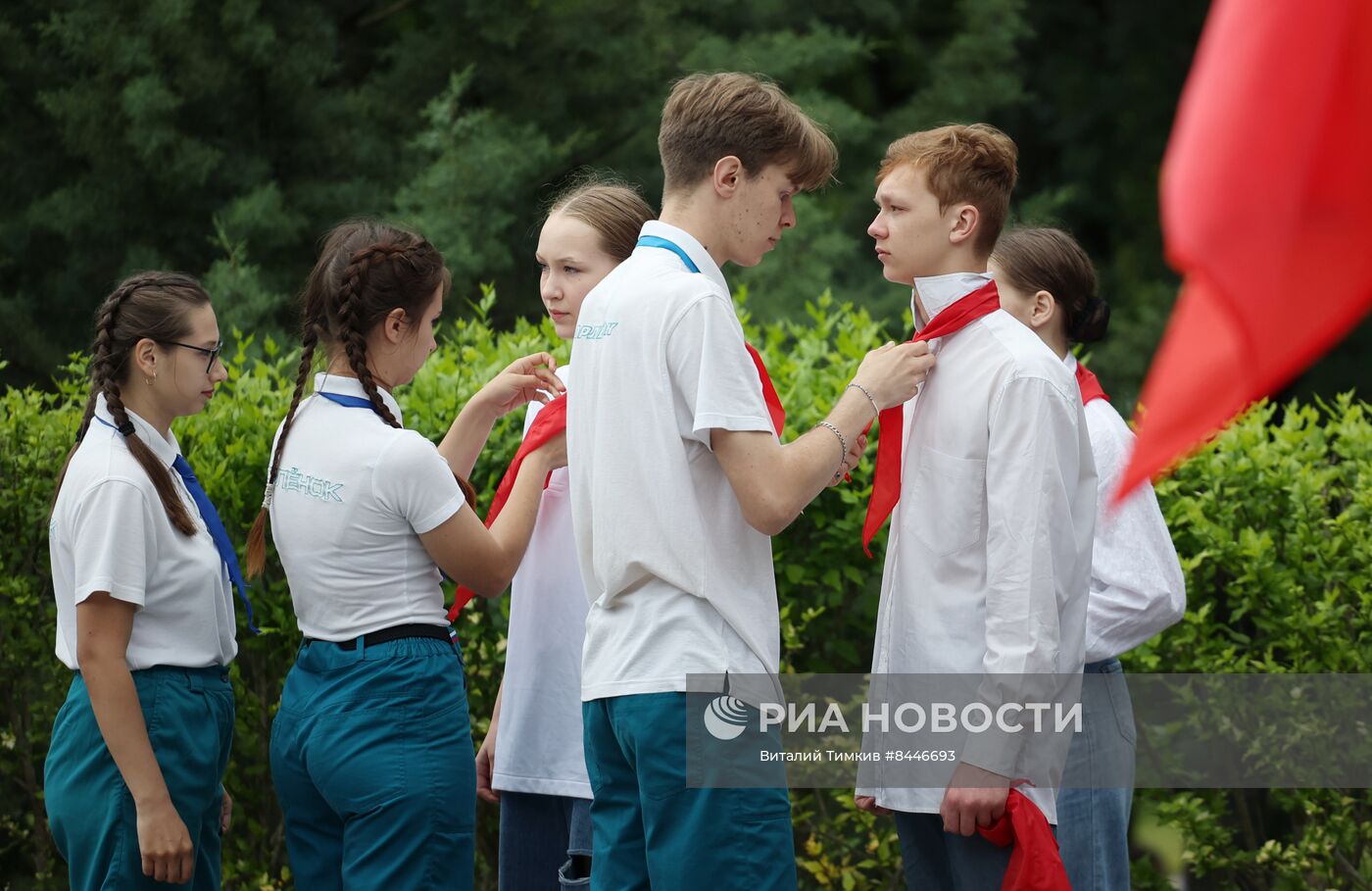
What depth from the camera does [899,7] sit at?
12570 millimetres

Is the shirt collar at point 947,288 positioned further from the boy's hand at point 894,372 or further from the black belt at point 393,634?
the black belt at point 393,634

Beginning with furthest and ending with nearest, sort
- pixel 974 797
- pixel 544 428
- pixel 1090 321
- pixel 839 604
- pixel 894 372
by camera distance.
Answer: pixel 839 604, pixel 1090 321, pixel 544 428, pixel 894 372, pixel 974 797

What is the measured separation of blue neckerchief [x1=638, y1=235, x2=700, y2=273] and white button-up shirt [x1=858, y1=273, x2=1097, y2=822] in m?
0.53

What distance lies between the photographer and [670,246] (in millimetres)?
2660

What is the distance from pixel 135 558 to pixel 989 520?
5.79ft

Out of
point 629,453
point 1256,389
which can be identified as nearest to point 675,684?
point 629,453

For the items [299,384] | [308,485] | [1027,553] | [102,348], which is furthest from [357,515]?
[1027,553]

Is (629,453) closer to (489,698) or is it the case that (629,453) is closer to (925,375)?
(925,375)

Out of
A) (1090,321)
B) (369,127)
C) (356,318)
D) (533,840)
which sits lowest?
(533,840)

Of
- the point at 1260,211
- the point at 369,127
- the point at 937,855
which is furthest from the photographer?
the point at 369,127

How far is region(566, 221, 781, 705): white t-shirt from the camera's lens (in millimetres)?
2479

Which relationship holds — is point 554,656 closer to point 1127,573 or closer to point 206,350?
point 206,350

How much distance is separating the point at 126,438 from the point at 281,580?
156cm

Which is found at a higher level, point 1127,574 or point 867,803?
point 1127,574
